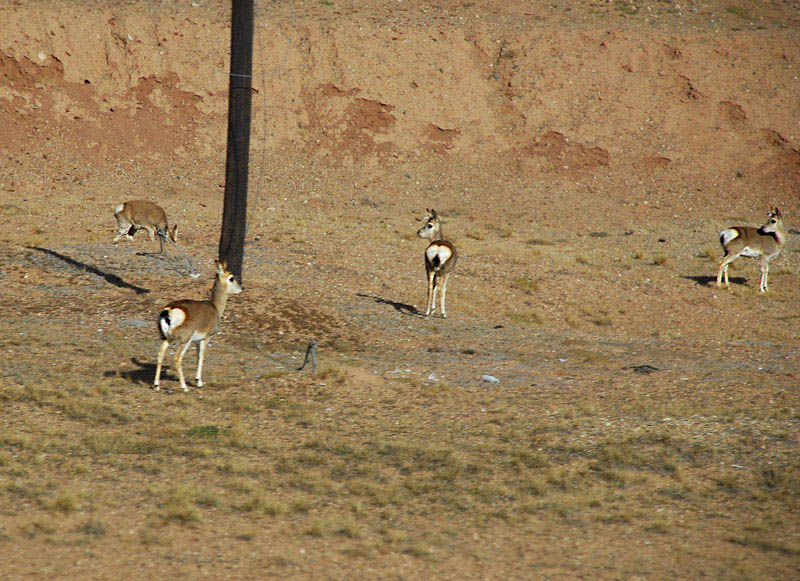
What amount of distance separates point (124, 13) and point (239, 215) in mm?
29722

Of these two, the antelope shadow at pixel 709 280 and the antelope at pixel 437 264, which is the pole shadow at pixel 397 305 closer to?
the antelope at pixel 437 264

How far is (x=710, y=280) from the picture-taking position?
2353 cm

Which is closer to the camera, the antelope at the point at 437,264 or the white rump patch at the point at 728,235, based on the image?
the antelope at the point at 437,264

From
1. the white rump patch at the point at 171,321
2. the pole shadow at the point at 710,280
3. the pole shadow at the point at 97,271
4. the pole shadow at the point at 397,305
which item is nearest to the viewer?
the white rump patch at the point at 171,321

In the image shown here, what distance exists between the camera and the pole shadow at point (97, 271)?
16812 millimetres

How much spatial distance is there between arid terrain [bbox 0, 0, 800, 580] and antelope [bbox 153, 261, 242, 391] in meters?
0.59

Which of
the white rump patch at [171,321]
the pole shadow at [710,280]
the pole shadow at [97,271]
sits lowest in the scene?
the white rump patch at [171,321]

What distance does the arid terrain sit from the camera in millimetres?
7613

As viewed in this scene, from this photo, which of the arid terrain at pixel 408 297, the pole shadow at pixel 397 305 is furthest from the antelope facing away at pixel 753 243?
the pole shadow at pixel 397 305

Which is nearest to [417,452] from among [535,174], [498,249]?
[498,249]

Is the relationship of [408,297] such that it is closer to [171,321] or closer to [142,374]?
[142,374]

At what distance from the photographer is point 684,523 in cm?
786

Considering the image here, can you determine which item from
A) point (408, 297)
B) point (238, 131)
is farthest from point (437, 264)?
point (238, 131)

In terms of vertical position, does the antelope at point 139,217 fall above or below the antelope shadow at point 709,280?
below
